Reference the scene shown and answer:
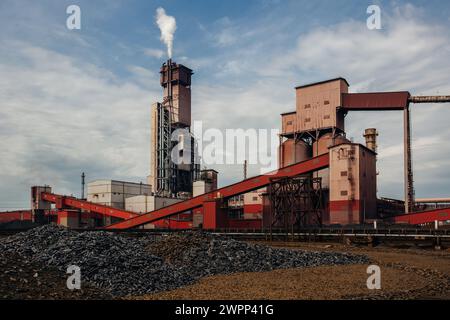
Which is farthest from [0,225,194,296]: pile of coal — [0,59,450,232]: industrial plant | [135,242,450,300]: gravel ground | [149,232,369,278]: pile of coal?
[0,59,450,232]: industrial plant

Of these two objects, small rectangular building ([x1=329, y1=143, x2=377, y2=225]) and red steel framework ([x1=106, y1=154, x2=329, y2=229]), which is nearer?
small rectangular building ([x1=329, y1=143, x2=377, y2=225])

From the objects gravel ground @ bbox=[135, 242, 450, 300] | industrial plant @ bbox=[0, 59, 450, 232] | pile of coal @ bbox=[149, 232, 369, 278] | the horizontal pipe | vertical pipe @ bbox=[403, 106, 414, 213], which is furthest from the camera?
the horizontal pipe

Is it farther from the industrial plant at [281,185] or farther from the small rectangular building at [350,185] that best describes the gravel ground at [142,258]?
the small rectangular building at [350,185]

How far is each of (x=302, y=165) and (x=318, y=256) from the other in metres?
22.5

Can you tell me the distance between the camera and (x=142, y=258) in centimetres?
1539

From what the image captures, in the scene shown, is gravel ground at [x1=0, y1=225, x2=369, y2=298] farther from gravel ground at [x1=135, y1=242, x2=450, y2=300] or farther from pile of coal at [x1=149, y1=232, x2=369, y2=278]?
gravel ground at [x1=135, y1=242, x2=450, y2=300]

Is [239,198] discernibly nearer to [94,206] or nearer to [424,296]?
[94,206]

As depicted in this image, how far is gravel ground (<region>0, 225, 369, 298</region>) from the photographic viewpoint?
13.0 metres

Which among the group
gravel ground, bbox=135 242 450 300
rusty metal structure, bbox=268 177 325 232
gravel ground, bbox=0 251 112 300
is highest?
rusty metal structure, bbox=268 177 325 232

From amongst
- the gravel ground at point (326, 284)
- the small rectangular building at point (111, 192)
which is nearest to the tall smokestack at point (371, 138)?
the gravel ground at point (326, 284)

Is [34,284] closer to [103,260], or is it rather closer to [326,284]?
[103,260]

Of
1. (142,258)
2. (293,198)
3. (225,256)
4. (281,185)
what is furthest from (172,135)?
(142,258)

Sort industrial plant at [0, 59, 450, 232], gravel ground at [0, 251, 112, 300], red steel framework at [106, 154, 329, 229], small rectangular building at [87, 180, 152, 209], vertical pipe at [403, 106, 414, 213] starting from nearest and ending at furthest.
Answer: gravel ground at [0, 251, 112, 300], industrial plant at [0, 59, 450, 232], red steel framework at [106, 154, 329, 229], vertical pipe at [403, 106, 414, 213], small rectangular building at [87, 180, 152, 209]
